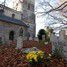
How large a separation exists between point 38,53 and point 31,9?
58.1 metres

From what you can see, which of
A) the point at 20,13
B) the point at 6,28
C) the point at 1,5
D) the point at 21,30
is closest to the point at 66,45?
the point at 1,5

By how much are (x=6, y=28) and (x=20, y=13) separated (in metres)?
17.0

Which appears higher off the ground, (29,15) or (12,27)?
(29,15)

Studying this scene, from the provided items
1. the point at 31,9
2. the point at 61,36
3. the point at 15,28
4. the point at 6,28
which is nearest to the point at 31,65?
the point at 61,36

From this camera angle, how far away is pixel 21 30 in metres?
53.4

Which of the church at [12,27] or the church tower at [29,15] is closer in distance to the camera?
the church at [12,27]

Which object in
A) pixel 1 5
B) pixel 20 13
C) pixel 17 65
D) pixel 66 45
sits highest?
pixel 20 13

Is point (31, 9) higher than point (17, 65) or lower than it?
higher

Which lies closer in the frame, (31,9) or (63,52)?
(63,52)

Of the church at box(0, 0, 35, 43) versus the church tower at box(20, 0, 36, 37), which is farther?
the church tower at box(20, 0, 36, 37)

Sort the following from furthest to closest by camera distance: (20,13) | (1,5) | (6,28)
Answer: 1. (20,13)
2. (6,28)
3. (1,5)

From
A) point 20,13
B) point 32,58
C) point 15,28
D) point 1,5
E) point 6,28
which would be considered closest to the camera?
point 1,5

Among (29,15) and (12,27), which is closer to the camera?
(12,27)

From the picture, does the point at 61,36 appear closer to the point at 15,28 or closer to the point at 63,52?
the point at 63,52
